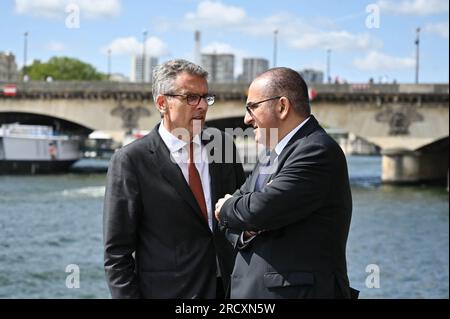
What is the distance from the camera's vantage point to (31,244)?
2631cm

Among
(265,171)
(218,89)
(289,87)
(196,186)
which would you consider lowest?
(196,186)

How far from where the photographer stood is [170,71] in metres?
4.80

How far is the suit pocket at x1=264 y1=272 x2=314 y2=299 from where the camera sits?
4.15 m

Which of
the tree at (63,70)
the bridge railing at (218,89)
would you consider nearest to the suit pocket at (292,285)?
the bridge railing at (218,89)

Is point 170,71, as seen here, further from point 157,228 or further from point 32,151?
point 32,151

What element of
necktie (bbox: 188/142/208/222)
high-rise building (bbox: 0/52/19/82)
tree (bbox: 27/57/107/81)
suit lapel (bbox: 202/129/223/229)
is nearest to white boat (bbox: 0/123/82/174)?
tree (bbox: 27/57/107/81)

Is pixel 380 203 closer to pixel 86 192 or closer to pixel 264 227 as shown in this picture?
pixel 86 192

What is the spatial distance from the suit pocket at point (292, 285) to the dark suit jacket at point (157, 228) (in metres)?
0.67

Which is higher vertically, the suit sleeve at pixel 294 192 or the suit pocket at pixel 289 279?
the suit sleeve at pixel 294 192

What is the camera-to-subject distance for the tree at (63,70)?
4316 inches

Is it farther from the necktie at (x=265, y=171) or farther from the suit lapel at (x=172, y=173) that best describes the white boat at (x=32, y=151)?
the necktie at (x=265, y=171)

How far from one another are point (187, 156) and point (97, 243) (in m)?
22.9

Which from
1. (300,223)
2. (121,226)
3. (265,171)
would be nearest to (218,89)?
(121,226)
